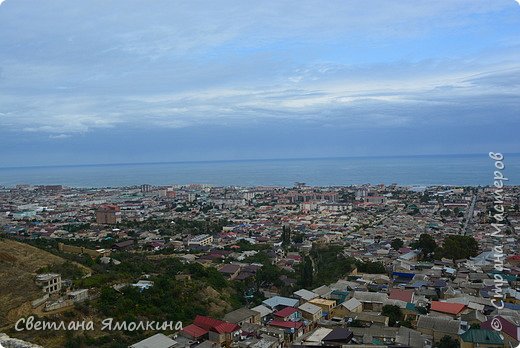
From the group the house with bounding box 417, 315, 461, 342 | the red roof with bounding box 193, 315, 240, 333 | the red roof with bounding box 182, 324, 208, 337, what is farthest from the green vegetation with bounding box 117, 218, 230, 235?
the house with bounding box 417, 315, 461, 342

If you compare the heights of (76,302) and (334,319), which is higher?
(76,302)

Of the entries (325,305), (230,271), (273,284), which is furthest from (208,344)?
(230,271)

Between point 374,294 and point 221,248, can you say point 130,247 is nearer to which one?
point 221,248

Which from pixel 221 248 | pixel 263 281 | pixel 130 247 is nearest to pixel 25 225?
pixel 130 247

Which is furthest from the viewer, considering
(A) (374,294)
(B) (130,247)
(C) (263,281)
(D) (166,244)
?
(D) (166,244)

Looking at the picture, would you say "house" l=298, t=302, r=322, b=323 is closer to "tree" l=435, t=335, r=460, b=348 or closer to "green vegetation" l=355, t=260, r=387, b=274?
"tree" l=435, t=335, r=460, b=348
